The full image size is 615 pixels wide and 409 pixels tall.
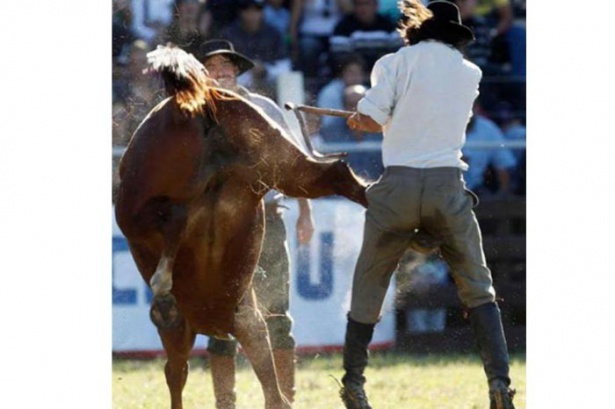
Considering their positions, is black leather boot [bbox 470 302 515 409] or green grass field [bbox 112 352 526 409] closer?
black leather boot [bbox 470 302 515 409]

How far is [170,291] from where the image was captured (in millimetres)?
6016

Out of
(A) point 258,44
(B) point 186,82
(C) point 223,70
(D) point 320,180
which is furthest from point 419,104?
(A) point 258,44

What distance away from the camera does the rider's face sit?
648cm

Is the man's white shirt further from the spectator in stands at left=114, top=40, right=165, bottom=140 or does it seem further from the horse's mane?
the spectator in stands at left=114, top=40, right=165, bottom=140

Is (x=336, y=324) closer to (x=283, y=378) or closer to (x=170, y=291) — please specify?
(x=283, y=378)

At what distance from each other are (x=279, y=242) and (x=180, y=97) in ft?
3.22

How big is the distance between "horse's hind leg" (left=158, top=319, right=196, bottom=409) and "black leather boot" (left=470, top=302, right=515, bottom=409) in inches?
52.0

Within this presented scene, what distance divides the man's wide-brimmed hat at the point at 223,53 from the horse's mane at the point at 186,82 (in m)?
0.37

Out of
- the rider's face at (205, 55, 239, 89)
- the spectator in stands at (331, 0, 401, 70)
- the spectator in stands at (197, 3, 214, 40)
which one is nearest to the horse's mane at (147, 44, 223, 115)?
the rider's face at (205, 55, 239, 89)

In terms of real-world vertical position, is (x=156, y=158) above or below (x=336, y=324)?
above

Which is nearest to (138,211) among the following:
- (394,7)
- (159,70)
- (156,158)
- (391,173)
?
(156,158)

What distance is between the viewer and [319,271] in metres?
6.78

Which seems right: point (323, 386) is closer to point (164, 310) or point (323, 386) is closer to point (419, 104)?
point (164, 310)

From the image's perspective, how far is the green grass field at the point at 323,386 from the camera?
6.54 metres
